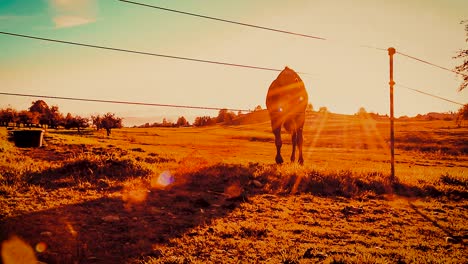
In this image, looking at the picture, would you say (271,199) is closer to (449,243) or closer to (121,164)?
(449,243)

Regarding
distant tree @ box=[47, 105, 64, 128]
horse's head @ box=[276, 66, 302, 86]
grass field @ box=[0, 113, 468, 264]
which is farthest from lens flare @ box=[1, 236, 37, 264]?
distant tree @ box=[47, 105, 64, 128]

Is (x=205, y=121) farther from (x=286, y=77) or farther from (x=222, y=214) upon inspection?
(x=222, y=214)

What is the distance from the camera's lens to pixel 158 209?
7.51 m

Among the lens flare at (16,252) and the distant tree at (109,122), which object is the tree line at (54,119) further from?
the lens flare at (16,252)

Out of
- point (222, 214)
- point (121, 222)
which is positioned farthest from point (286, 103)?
point (121, 222)

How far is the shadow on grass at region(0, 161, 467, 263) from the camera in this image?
17.6ft

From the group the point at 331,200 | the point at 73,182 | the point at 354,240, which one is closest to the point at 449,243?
the point at 354,240

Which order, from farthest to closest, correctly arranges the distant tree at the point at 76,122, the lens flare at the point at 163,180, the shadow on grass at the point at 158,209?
the distant tree at the point at 76,122, the lens flare at the point at 163,180, the shadow on grass at the point at 158,209

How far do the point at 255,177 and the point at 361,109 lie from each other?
16763 centimetres

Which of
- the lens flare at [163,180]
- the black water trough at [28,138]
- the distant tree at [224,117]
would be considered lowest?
the lens flare at [163,180]

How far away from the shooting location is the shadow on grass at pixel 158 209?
537cm

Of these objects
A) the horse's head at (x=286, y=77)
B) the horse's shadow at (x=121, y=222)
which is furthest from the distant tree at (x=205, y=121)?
the horse's shadow at (x=121, y=222)

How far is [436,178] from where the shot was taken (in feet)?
42.4

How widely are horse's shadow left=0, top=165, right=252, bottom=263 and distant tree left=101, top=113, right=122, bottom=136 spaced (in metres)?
63.0
